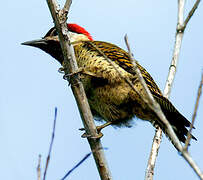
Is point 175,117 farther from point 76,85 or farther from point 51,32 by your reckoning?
point 51,32

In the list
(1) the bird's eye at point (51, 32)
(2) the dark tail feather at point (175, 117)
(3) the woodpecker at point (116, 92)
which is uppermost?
(1) the bird's eye at point (51, 32)

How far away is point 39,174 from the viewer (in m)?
2.76

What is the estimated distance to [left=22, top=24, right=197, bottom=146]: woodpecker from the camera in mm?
5160

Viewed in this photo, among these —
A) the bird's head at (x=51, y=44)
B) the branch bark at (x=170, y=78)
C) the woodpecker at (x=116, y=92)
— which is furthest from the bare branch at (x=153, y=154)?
the bird's head at (x=51, y=44)

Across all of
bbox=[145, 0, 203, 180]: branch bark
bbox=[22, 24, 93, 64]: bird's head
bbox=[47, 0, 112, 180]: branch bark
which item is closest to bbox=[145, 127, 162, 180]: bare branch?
bbox=[145, 0, 203, 180]: branch bark

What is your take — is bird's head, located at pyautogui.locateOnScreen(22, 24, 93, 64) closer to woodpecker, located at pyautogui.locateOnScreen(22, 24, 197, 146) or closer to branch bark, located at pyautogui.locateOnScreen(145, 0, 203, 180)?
woodpecker, located at pyautogui.locateOnScreen(22, 24, 197, 146)

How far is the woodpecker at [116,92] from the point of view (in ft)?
16.9

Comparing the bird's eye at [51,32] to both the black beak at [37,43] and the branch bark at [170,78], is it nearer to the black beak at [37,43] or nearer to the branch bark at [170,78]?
the black beak at [37,43]

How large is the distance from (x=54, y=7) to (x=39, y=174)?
1.93m

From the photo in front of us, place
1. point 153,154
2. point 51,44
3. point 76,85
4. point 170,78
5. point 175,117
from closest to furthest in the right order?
point 76,85 → point 153,154 → point 175,117 → point 170,78 → point 51,44

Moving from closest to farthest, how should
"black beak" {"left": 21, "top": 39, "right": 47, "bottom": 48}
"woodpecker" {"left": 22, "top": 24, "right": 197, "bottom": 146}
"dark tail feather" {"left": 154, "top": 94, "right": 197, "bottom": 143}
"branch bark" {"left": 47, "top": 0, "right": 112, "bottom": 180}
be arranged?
1. "branch bark" {"left": 47, "top": 0, "right": 112, "bottom": 180}
2. "dark tail feather" {"left": 154, "top": 94, "right": 197, "bottom": 143}
3. "woodpecker" {"left": 22, "top": 24, "right": 197, "bottom": 146}
4. "black beak" {"left": 21, "top": 39, "right": 47, "bottom": 48}

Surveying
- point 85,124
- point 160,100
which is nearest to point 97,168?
point 85,124

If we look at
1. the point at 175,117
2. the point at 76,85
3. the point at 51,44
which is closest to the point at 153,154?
the point at 175,117

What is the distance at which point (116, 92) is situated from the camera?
5371mm
